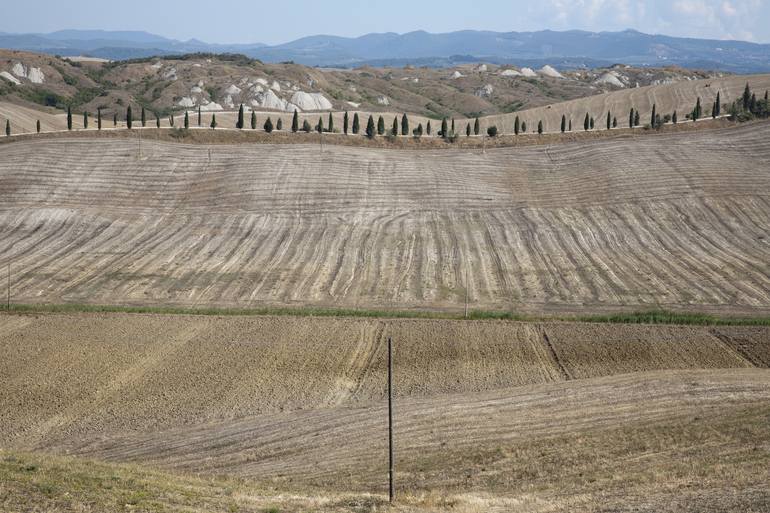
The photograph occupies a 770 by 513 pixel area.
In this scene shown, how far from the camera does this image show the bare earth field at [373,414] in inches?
802

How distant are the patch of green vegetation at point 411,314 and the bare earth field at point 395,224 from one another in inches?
53.6

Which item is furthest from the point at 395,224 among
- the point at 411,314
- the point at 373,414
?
the point at 373,414

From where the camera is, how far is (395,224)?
188 ft

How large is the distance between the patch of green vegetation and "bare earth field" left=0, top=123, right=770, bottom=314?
136 centimetres

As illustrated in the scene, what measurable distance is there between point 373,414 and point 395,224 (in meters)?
31.0

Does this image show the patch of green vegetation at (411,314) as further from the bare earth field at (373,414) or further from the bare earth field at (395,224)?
the bare earth field at (395,224)

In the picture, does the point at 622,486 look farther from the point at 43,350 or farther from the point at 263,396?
the point at 43,350

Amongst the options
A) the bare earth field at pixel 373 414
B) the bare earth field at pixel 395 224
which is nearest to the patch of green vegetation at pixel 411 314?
the bare earth field at pixel 373 414

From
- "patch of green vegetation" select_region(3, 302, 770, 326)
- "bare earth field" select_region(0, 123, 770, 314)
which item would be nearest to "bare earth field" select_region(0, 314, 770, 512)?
"patch of green vegetation" select_region(3, 302, 770, 326)

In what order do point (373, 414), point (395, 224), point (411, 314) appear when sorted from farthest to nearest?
point (395, 224)
point (411, 314)
point (373, 414)

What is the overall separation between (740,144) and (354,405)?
181 feet

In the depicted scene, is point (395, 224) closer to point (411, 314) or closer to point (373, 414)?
point (411, 314)

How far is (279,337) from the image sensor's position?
35750 millimetres

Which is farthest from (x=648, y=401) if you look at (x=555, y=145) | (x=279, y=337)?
(x=555, y=145)
